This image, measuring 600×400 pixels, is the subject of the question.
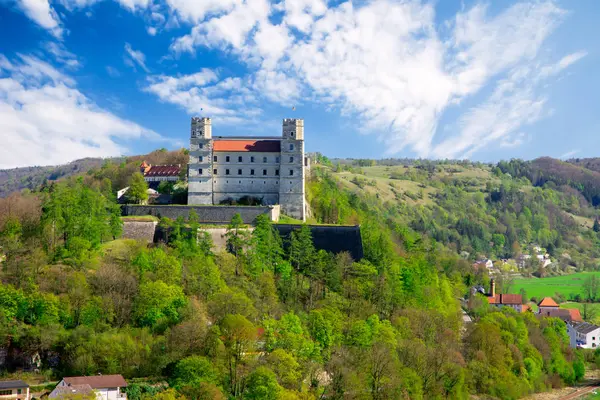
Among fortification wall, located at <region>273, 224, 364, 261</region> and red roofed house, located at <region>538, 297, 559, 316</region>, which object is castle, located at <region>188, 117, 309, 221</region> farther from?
red roofed house, located at <region>538, 297, 559, 316</region>

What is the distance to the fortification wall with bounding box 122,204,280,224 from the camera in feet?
199

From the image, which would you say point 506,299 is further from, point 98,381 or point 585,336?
point 98,381

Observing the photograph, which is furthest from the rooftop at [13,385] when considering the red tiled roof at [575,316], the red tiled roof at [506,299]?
the red tiled roof at [575,316]

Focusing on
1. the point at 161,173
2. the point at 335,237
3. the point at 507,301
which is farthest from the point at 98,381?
the point at 507,301

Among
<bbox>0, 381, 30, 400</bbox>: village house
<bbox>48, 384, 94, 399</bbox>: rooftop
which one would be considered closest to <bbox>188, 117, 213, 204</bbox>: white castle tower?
<bbox>0, 381, 30, 400</bbox>: village house

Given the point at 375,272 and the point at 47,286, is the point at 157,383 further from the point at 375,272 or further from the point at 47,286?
the point at 375,272

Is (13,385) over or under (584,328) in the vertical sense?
over

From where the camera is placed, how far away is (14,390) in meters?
34.2

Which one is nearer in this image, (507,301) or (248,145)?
(248,145)

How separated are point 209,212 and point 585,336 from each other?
5227cm

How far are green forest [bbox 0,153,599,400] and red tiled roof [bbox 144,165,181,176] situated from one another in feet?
23.4

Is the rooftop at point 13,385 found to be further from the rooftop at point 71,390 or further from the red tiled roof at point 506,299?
the red tiled roof at point 506,299

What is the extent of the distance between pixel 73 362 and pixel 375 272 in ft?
92.9

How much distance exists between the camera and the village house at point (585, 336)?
261 ft
